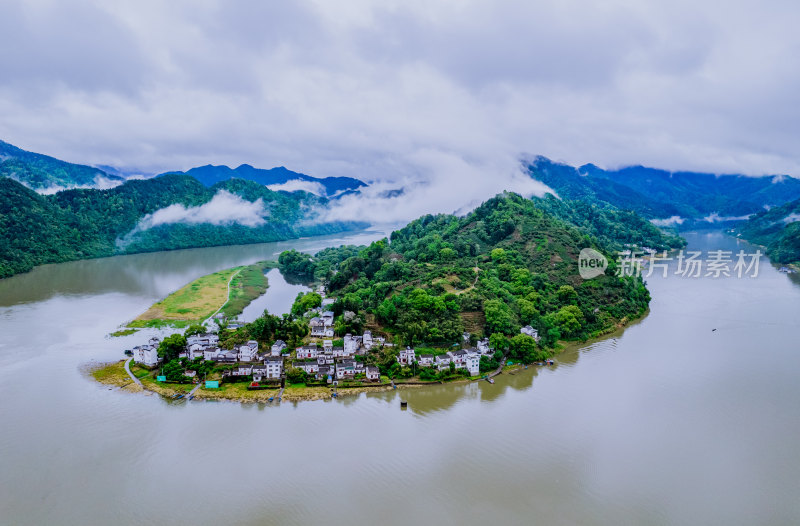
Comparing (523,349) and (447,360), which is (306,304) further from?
(523,349)

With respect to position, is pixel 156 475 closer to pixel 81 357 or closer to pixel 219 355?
pixel 219 355

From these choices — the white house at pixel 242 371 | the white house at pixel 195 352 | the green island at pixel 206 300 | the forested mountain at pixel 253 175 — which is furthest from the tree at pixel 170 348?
the forested mountain at pixel 253 175

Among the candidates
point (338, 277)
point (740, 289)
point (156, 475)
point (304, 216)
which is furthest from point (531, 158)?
point (156, 475)

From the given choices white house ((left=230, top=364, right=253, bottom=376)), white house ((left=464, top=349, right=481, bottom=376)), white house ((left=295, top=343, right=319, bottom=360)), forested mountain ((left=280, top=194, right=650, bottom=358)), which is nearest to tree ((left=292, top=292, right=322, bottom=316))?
forested mountain ((left=280, top=194, right=650, bottom=358))

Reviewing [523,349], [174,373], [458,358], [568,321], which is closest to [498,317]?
[523,349]

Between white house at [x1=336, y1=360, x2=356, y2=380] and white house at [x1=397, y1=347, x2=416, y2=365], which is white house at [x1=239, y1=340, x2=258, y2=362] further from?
white house at [x1=397, y1=347, x2=416, y2=365]

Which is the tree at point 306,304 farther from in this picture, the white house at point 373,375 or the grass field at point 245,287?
the white house at point 373,375

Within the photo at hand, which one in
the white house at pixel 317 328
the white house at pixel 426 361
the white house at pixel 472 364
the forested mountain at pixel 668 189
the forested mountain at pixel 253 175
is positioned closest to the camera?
the white house at pixel 426 361
